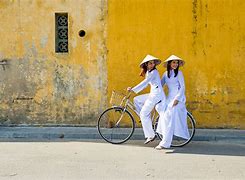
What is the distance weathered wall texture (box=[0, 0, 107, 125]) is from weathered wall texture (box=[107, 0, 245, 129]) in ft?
2.30

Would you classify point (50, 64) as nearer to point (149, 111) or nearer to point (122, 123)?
point (122, 123)

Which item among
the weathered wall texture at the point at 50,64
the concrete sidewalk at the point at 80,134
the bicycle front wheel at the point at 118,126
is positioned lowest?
the concrete sidewalk at the point at 80,134

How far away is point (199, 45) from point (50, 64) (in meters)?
3.68

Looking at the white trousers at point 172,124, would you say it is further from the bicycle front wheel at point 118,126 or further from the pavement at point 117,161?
the bicycle front wheel at point 118,126

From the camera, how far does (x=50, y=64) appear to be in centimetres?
1205

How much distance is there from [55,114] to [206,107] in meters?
3.71

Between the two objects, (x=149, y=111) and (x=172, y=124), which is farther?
(x=149, y=111)

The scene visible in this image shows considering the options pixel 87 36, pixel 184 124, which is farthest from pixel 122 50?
pixel 184 124

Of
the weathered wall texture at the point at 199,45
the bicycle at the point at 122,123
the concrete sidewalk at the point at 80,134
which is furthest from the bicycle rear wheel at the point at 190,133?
the weathered wall texture at the point at 199,45

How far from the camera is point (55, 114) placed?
1205cm

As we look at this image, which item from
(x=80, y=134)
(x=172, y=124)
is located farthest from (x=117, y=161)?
(x=80, y=134)

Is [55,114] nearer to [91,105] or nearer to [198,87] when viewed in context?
[91,105]

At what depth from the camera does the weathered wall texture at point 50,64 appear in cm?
1197

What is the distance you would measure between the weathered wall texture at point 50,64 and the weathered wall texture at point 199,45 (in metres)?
0.70
